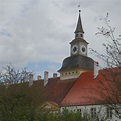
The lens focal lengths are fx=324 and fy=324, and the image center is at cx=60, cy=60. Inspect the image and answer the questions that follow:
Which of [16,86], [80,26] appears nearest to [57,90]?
[80,26]

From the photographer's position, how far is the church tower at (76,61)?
50688 mm

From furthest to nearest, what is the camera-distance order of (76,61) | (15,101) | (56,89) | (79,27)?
(79,27), (76,61), (56,89), (15,101)

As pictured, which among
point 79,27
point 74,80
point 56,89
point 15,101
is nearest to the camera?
point 15,101

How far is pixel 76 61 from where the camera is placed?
51.4m

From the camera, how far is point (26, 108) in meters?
16.2

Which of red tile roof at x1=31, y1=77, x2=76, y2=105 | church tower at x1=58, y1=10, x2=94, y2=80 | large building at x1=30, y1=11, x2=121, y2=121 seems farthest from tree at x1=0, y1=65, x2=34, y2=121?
church tower at x1=58, y1=10, x2=94, y2=80

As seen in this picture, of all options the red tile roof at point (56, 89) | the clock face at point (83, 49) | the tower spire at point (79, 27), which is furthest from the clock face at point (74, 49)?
the red tile roof at point (56, 89)

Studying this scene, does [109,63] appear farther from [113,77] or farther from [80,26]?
[80,26]

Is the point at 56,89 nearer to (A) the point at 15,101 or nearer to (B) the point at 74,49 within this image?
(B) the point at 74,49

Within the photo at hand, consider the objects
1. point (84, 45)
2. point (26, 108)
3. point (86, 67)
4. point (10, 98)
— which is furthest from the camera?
point (84, 45)

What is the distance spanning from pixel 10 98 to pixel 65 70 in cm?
3112

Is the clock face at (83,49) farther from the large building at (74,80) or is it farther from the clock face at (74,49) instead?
the clock face at (74,49)

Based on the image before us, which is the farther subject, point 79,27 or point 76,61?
point 79,27

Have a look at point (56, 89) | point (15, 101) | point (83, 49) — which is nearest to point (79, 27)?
point (83, 49)
